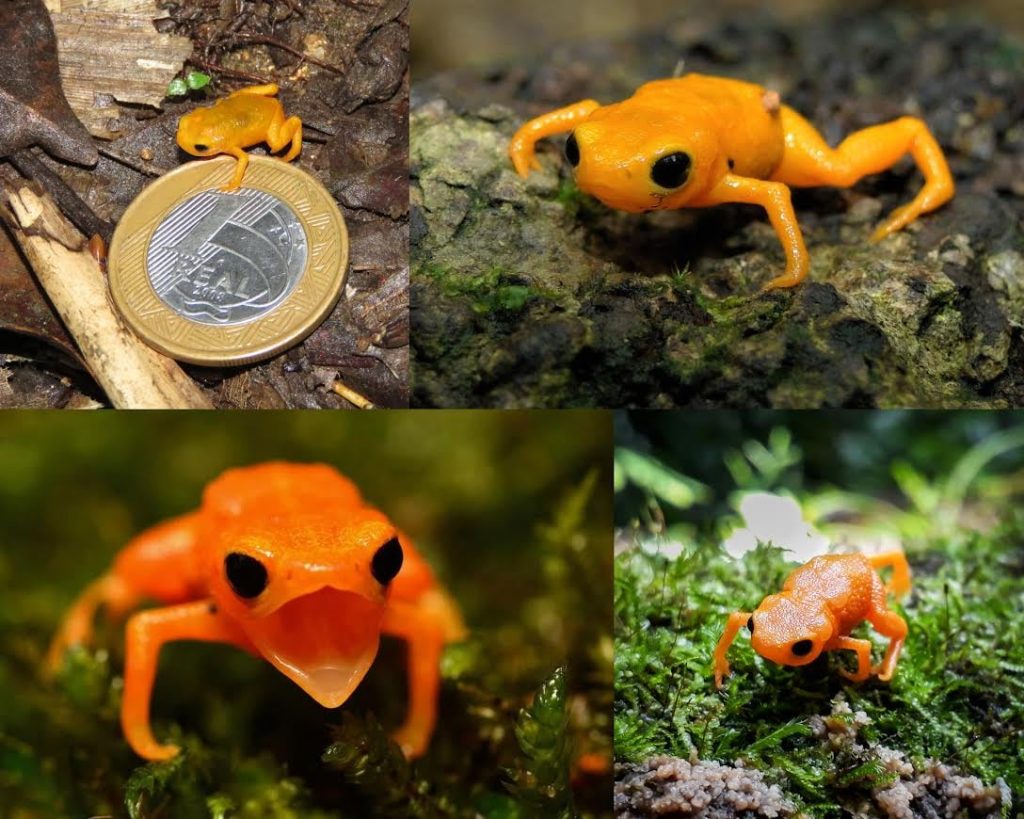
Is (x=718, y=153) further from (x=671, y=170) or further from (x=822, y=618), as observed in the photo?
(x=822, y=618)

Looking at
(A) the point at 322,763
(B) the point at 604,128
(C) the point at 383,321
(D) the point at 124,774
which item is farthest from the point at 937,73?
(D) the point at 124,774

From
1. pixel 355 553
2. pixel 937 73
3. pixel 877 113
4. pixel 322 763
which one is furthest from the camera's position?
pixel 937 73

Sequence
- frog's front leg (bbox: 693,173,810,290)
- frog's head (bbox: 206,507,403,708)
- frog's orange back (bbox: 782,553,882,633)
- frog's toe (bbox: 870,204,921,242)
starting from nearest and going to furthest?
1. frog's head (bbox: 206,507,403,708)
2. frog's orange back (bbox: 782,553,882,633)
3. frog's front leg (bbox: 693,173,810,290)
4. frog's toe (bbox: 870,204,921,242)

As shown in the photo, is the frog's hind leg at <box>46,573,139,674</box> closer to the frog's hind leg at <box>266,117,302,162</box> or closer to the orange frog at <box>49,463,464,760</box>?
the orange frog at <box>49,463,464,760</box>

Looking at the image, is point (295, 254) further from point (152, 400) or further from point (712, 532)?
point (712, 532)

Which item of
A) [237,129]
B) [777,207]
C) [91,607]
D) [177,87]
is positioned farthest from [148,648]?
[777,207]

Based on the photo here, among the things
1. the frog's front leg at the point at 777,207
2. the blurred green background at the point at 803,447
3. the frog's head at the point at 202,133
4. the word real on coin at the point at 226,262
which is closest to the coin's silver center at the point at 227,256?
the word real on coin at the point at 226,262

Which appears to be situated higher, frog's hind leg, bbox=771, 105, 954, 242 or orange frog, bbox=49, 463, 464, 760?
frog's hind leg, bbox=771, 105, 954, 242

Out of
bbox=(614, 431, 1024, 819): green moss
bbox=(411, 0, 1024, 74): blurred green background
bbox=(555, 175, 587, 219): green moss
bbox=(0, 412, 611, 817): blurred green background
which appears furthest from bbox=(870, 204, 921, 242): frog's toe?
bbox=(411, 0, 1024, 74): blurred green background
